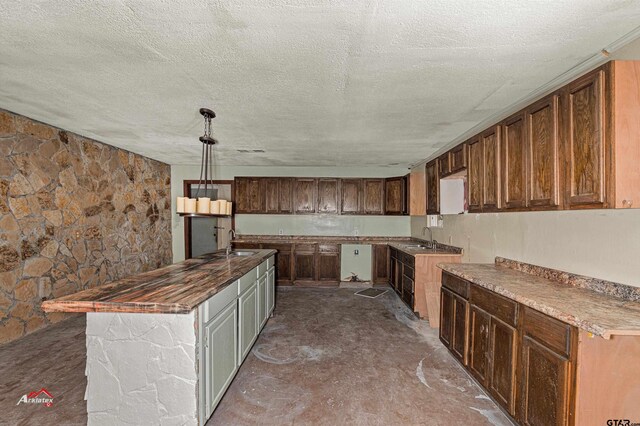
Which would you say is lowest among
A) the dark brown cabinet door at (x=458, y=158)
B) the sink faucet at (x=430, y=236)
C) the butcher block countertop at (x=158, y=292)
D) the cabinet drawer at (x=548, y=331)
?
the cabinet drawer at (x=548, y=331)

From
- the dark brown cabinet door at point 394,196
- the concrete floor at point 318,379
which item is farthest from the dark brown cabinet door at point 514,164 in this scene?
Answer: the dark brown cabinet door at point 394,196

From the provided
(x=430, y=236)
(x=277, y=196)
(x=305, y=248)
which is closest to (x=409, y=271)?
(x=430, y=236)

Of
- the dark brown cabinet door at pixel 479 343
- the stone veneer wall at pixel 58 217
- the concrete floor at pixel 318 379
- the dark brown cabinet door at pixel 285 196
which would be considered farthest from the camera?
the dark brown cabinet door at pixel 285 196

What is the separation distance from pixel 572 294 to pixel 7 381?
4.31 meters

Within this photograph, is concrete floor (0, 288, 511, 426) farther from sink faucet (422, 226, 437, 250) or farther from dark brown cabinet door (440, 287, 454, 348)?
sink faucet (422, 226, 437, 250)

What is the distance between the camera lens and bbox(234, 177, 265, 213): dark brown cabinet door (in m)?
5.92

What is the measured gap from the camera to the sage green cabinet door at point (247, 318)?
101 inches

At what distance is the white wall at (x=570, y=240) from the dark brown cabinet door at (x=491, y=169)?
31 cm

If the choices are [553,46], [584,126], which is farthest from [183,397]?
[553,46]

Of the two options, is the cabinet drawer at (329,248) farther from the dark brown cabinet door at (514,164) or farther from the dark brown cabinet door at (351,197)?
the dark brown cabinet door at (514,164)

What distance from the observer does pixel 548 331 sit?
163cm

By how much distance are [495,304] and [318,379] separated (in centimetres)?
154

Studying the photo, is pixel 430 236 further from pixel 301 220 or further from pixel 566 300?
pixel 566 300

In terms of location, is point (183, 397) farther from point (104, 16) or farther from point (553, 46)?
point (553, 46)
